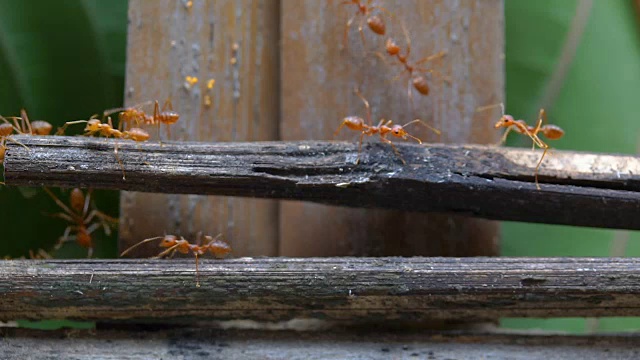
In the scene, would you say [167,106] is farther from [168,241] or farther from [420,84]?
[420,84]

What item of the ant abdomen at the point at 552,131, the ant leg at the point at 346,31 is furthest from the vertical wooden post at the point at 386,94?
the ant abdomen at the point at 552,131

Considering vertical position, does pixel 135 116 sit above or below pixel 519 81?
below

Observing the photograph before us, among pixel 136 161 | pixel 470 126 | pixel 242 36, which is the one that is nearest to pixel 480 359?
pixel 470 126

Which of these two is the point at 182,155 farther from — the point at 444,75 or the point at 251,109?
the point at 444,75

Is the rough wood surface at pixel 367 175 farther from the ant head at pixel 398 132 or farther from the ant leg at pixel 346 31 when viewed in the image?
the ant leg at pixel 346 31

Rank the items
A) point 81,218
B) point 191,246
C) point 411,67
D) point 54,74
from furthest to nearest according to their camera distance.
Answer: point 54,74 < point 81,218 < point 411,67 < point 191,246

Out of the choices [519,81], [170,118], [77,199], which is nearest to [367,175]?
[170,118]

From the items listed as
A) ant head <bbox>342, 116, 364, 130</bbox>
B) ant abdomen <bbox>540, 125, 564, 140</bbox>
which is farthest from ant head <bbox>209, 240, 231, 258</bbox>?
ant abdomen <bbox>540, 125, 564, 140</bbox>

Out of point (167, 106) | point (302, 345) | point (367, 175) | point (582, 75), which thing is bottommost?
point (302, 345)
